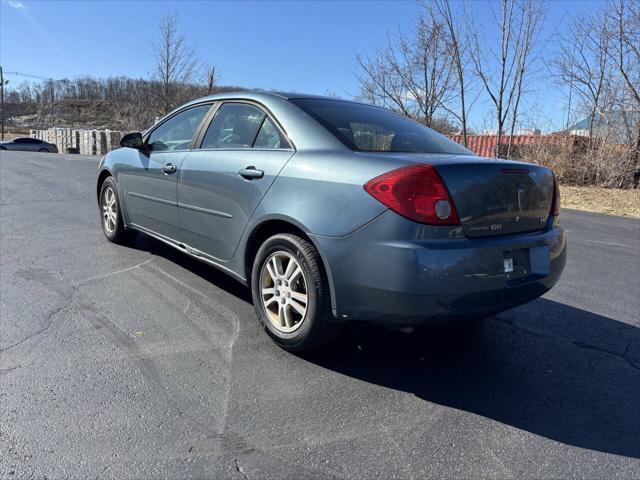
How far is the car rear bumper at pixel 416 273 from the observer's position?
8.14 ft

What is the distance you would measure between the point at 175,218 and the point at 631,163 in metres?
16.4

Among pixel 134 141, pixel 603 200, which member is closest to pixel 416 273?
pixel 134 141

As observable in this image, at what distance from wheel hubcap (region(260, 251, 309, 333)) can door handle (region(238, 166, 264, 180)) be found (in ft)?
1.78

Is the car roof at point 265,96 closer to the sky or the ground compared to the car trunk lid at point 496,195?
closer to the sky

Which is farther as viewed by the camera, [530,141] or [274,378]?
[530,141]

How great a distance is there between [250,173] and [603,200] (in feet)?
42.4

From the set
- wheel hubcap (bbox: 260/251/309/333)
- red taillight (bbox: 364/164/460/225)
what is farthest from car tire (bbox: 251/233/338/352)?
red taillight (bbox: 364/164/460/225)

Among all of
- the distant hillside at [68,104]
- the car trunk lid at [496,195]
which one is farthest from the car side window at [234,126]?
the distant hillside at [68,104]

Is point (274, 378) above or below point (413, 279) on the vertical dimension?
below

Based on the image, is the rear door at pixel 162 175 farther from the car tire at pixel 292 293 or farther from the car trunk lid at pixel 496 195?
the car trunk lid at pixel 496 195

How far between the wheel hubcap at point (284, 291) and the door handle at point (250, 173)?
0.54 m

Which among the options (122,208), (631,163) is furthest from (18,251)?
(631,163)

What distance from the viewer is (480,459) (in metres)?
2.18

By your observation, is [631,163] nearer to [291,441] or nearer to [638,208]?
[638,208]
